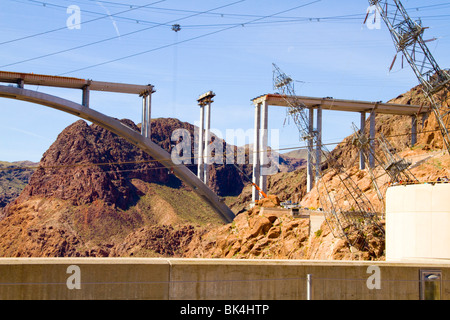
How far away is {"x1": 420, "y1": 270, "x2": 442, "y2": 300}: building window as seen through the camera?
42.6 feet

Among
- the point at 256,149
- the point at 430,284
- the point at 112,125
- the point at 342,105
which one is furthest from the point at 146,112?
the point at 430,284

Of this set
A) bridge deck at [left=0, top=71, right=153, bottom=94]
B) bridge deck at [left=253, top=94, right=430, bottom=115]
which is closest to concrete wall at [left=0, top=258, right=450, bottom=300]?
bridge deck at [left=253, top=94, right=430, bottom=115]

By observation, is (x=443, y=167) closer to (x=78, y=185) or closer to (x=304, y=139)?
(x=304, y=139)

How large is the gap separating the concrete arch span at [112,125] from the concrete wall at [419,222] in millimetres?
39805

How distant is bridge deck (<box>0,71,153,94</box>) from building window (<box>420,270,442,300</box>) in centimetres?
5597

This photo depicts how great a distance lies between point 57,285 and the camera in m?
10.4

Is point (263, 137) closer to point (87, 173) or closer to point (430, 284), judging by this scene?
point (430, 284)

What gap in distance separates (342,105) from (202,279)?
64.4 m

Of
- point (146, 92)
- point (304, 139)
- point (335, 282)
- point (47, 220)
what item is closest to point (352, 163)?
point (146, 92)

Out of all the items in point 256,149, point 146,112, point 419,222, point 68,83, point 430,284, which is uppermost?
point 68,83

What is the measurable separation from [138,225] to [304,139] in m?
115

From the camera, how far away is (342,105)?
7300cm
